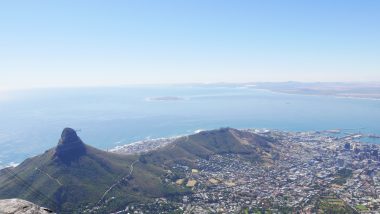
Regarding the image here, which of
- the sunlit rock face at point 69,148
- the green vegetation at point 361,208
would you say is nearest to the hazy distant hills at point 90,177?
the sunlit rock face at point 69,148

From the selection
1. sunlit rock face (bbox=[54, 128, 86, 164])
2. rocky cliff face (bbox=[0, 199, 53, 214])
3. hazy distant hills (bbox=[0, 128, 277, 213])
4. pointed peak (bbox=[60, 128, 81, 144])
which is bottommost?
hazy distant hills (bbox=[0, 128, 277, 213])

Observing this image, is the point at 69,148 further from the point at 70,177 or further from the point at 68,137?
the point at 70,177

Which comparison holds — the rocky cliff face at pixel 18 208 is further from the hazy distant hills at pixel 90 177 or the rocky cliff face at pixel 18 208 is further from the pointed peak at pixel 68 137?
the pointed peak at pixel 68 137

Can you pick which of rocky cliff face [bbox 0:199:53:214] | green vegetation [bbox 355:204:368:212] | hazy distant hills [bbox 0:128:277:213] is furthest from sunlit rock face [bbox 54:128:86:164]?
rocky cliff face [bbox 0:199:53:214]

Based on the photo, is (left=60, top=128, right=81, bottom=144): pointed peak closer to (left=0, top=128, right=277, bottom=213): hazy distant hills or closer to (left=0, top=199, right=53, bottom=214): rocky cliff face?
(left=0, top=128, right=277, bottom=213): hazy distant hills

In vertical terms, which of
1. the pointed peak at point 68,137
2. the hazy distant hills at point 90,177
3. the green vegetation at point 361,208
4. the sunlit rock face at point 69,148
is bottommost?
the green vegetation at point 361,208

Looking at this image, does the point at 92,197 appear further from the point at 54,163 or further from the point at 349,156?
the point at 349,156

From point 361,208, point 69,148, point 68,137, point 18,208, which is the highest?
point 18,208

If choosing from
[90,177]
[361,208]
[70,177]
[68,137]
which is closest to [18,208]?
[361,208]
